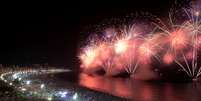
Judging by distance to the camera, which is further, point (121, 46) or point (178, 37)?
point (121, 46)

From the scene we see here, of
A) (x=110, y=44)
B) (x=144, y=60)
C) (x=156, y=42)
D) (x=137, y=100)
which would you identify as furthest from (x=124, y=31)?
(x=137, y=100)

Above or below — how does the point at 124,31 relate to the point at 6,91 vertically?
above

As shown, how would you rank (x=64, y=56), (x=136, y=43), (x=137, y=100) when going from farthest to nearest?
(x=64, y=56) → (x=136, y=43) → (x=137, y=100)

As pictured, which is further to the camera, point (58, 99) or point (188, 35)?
point (188, 35)

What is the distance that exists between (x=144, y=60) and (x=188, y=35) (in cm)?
2257

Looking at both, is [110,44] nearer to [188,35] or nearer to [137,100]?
[188,35]

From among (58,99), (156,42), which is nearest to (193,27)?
(156,42)

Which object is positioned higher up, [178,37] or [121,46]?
[178,37]

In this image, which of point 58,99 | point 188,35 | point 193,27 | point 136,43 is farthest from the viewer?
point 136,43

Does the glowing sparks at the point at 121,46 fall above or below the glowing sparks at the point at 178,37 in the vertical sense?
below

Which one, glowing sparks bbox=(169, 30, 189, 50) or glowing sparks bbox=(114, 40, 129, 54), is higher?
glowing sparks bbox=(169, 30, 189, 50)

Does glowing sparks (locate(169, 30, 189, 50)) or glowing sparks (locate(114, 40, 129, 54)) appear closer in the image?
glowing sparks (locate(169, 30, 189, 50))

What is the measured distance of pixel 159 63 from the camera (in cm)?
7638

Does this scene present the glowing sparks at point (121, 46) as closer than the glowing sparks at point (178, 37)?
No
